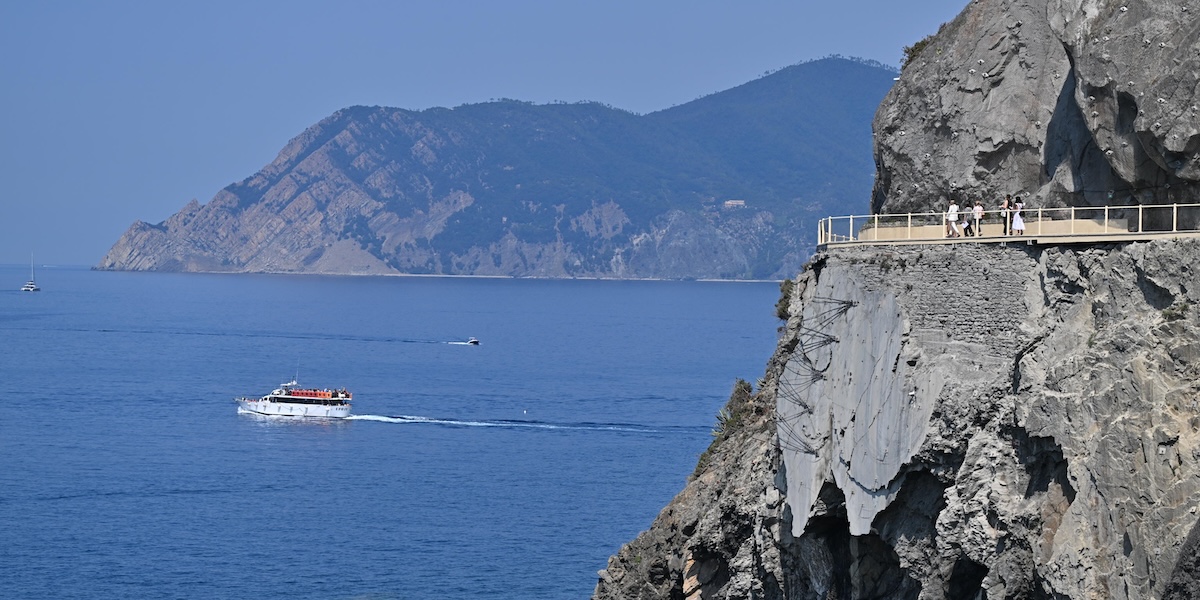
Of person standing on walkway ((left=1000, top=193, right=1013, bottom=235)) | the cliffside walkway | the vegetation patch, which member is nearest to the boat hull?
the vegetation patch

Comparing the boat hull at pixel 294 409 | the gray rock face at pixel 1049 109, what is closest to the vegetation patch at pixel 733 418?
the gray rock face at pixel 1049 109

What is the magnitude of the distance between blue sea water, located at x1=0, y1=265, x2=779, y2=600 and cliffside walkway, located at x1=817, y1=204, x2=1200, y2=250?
86.4ft

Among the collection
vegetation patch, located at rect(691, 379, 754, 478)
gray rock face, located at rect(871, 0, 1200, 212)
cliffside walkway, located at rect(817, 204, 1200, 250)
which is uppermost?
gray rock face, located at rect(871, 0, 1200, 212)

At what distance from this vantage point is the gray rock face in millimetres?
25141

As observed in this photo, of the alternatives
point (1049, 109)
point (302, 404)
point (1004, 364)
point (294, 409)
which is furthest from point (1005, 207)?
point (294, 409)

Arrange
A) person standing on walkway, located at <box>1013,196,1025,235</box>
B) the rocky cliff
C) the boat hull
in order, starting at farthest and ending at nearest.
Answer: the boat hull, person standing on walkway, located at <box>1013,196,1025,235</box>, the rocky cliff

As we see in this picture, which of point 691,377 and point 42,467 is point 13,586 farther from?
point 691,377

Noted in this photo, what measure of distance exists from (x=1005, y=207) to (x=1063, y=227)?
1169 millimetres

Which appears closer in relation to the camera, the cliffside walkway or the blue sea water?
the cliffside walkway

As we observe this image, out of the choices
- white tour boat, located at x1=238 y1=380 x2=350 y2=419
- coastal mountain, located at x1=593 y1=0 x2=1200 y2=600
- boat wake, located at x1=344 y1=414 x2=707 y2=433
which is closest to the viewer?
coastal mountain, located at x1=593 y1=0 x2=1200 y2=600

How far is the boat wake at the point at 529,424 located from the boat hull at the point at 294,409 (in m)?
0.85

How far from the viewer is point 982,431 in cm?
2547

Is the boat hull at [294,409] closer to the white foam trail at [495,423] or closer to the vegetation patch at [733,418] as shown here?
the white foam trail at [495,423]

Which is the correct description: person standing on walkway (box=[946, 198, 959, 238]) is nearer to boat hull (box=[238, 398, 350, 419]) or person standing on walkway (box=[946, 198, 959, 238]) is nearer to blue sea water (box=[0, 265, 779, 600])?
blue sea water (box=[0, 265, 779, 600])
